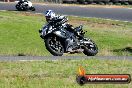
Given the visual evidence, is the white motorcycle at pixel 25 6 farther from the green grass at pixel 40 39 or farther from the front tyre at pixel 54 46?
the front tyre at pixel 54 46

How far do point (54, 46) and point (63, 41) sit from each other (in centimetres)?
39

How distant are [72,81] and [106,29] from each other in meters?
25.8

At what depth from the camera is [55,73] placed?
37.6 ft

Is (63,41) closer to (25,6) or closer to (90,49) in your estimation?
(90,49)

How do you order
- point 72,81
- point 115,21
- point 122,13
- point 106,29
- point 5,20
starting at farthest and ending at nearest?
point 122,13, point 115,21, point 5,20, point 106,29, point 72,81

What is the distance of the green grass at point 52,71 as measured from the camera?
983 centimetres

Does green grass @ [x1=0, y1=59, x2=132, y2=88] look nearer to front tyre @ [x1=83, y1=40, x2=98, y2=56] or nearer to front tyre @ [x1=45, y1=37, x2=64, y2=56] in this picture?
front tyre @ [x1=45, y1=37, x2=64, y2=56]

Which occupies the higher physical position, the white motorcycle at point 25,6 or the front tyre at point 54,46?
the front tyre at point 54,46

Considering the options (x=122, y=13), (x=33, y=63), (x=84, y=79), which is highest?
(x=84, y=79)

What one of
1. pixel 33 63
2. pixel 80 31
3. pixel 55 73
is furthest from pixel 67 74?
pixel 80 31

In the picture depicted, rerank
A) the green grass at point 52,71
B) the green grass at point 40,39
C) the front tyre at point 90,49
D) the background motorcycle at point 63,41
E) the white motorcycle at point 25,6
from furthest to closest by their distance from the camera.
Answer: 1. the white motorcycle at point 25,6
2. the green grass at point 40,39
3. the front tyre at point 90,49
4. the background motorcycle at point 63,41
5. the green grass at point 52,71

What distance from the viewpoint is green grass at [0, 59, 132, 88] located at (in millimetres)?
9827

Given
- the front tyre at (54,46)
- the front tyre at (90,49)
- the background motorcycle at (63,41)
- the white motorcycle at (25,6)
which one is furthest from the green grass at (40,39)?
the white motorcycle at (25,6)

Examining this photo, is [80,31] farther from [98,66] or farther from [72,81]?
[72,81]
